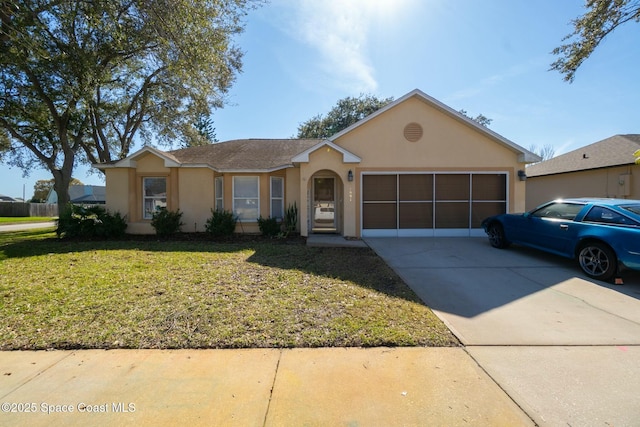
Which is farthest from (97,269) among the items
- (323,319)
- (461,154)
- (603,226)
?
(461,154)

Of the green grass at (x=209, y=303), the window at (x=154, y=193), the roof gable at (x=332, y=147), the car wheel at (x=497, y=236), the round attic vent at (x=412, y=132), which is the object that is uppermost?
the round attic vent at (x=412, y=132)

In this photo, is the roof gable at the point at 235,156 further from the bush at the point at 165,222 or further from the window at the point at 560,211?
the window at the point at 560,211

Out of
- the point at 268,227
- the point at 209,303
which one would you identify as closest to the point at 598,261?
the point at 209,303

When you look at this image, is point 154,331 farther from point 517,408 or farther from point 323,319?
point 517,408

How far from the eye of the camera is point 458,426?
230cm

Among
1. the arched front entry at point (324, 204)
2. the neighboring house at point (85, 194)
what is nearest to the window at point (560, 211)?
the arched front entry at point (324, 204)

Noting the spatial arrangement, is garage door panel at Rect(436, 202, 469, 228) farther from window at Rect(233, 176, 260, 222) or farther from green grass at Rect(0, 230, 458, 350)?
window at Rect(233, 176, 260, 222)

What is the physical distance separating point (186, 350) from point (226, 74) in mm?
14927

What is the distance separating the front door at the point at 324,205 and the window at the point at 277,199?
1366 millimetres

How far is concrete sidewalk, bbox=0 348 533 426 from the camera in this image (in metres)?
2.40

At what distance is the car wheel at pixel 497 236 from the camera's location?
8844 mm

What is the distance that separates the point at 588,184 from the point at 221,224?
1769 centimetres

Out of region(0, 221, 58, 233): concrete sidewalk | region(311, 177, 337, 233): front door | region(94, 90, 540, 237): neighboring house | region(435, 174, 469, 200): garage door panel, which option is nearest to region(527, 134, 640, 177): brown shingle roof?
Result: region(94, 90, 540, 237): neighboring house

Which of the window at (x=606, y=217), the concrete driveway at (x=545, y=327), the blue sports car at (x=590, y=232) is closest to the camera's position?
the concrete driveway at (x=545, y=327)
